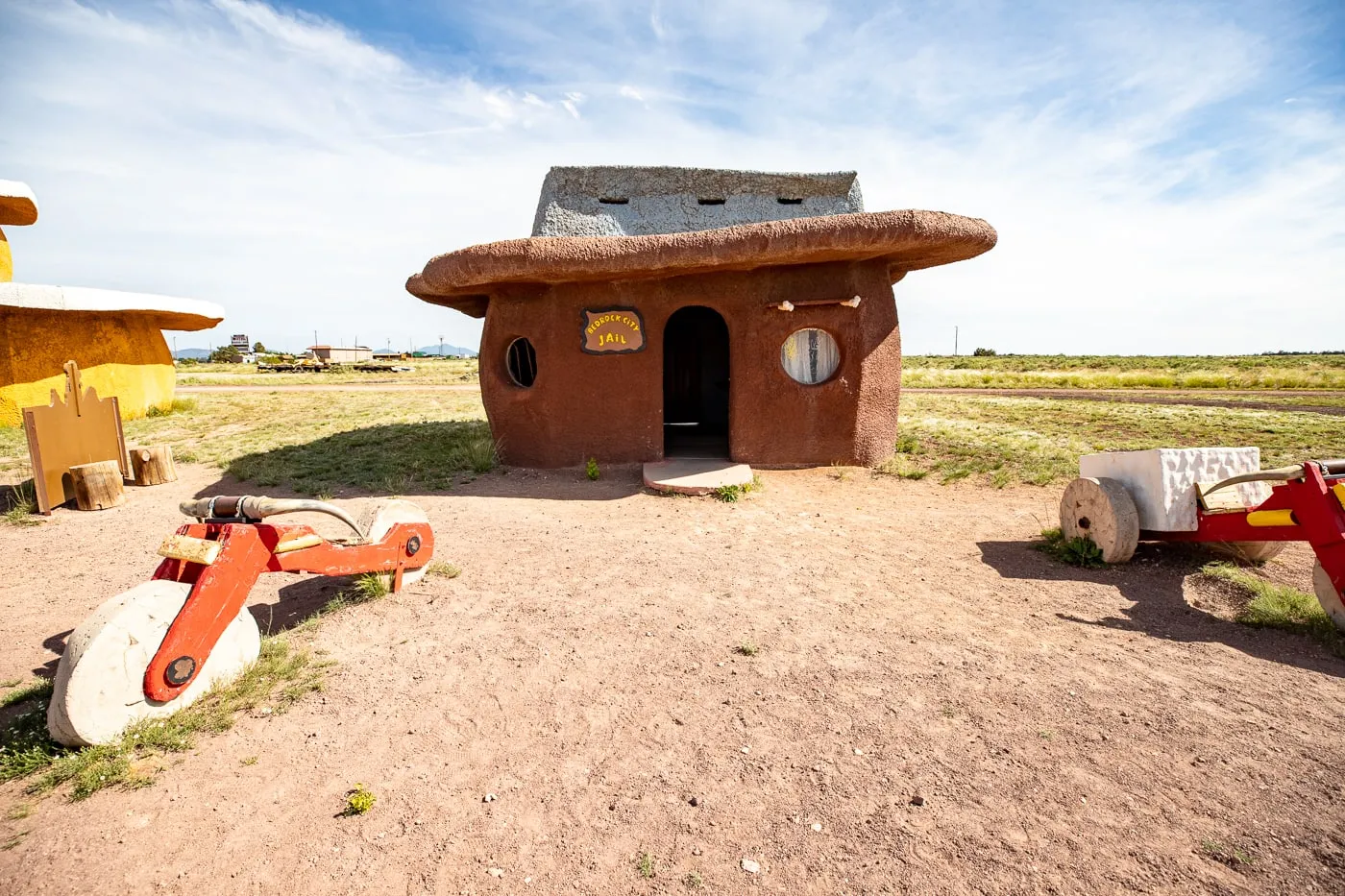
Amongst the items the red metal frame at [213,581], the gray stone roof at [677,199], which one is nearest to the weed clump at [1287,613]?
the red metal frame at [213,581]

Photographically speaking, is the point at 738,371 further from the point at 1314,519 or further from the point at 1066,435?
the point at 1066,435

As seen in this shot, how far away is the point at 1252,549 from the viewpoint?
4.77m

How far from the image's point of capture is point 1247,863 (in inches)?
82.8

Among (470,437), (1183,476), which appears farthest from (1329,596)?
(470,437)

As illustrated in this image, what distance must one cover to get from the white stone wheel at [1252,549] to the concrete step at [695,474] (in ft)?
14.1

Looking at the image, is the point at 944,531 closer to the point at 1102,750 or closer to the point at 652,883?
the point at 1102,750

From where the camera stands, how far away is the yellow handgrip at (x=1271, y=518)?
388 cm

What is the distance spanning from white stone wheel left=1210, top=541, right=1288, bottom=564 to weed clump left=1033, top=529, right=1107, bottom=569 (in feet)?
3.00

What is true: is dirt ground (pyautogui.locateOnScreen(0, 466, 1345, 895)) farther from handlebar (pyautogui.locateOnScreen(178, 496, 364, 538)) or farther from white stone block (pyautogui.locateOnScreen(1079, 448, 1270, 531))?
handlebar (pyautogui.locateOnScreen(178, 496, 364, 538))

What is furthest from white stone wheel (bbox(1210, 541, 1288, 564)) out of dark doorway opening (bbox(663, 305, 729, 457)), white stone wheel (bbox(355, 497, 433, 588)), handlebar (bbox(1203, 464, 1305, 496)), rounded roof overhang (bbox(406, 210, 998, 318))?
dark doorway opening (bbox(663, 305, 729, 457))

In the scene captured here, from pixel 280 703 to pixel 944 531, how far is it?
217 inches

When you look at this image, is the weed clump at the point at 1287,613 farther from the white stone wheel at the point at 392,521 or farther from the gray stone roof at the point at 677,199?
the gray stone roof at the point at 677,199

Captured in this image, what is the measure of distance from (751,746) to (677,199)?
786 centimetres

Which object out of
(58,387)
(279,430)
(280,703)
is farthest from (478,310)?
(280,703)
